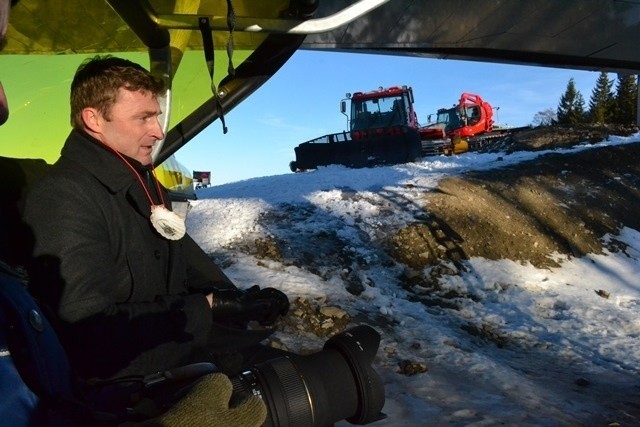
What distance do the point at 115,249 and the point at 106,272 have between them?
0.45ft

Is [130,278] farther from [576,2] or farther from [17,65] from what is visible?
[576,2]

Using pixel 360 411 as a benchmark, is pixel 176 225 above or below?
above

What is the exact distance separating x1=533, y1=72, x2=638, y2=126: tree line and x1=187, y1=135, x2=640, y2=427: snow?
21.8m

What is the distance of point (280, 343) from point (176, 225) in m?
2.46

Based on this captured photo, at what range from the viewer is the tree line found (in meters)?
38.6

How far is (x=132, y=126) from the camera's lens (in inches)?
82.0

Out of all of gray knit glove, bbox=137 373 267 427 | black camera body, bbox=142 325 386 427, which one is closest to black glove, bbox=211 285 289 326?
black camera body, bbox=142 325 386 427

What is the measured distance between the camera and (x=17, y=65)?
2.99m

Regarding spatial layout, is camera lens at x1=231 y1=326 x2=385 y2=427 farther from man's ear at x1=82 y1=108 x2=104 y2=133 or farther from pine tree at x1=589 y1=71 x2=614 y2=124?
pine tree at x1=589 y1=71 x2=614 y2=124

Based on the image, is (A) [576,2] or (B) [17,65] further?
(A) [576,2]

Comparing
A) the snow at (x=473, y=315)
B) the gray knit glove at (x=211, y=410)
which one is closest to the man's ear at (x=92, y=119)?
the gray knit glove at (x=211, y=410)

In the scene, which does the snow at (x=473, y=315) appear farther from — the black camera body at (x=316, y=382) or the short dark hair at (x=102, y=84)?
the short dark hair at (x=102, y=84)

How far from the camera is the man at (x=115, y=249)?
1.66 meters

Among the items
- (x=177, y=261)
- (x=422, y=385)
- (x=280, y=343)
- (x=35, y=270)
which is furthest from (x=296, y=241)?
(x=35, y=270)
